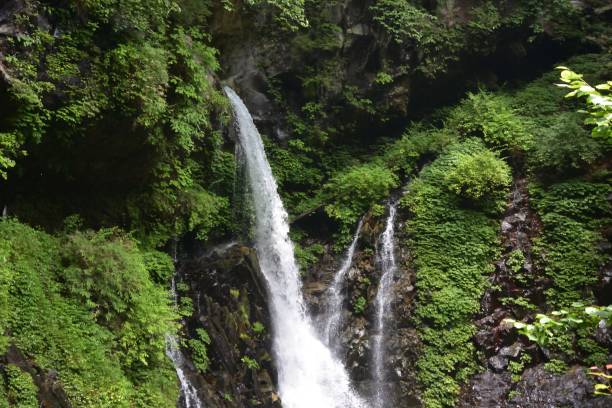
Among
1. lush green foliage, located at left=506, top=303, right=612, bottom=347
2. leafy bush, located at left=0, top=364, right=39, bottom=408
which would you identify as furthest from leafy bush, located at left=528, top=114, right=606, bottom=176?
leafy bush, located at left=0, top=364, right=39, bottom=408

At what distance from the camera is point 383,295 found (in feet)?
37.6

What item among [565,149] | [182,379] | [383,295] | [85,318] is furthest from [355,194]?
[85,318]

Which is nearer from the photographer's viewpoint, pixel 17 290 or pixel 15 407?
pixel 15 407

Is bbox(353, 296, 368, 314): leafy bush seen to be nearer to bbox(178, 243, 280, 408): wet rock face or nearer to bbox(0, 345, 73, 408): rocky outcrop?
bbox(178, 243, 280, 408): wet rock face

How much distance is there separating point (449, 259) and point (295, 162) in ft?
16.7

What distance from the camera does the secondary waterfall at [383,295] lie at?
10.4 metres

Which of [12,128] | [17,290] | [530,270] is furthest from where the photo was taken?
[530,270]

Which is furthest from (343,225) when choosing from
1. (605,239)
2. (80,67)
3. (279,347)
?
(80,67)

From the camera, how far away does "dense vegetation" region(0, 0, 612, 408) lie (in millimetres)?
6293

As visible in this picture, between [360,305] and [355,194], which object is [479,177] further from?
[360,305]

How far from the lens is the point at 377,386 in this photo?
407 inches

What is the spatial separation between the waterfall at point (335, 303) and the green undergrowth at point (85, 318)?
182 inches

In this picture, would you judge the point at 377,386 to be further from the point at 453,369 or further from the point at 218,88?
the point at 218,88

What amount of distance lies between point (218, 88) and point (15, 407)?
7.35 m
